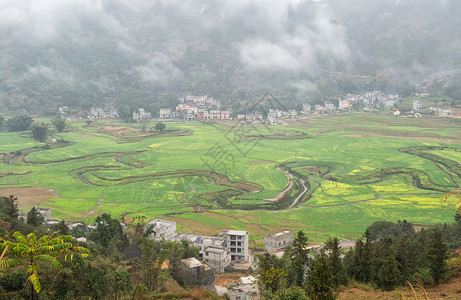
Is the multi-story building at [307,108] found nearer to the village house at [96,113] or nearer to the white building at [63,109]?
the village house at [96,113]

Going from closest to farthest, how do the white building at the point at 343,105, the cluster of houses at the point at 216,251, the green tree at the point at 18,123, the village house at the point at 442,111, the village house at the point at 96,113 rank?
the cluster of houses at the point at 216,251 < the green tree at the point at 18,123 < the village house at the point at 442,111 < the village house at the point at 96,113 < the white building at the point at 343,105

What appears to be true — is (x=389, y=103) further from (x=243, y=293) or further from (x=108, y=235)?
(x=243, y=293)

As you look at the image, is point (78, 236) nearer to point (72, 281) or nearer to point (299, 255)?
point (72, 281)

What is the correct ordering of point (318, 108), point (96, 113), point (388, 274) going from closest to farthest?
point (388, 274) → point (96, 113) → point (318, 108)

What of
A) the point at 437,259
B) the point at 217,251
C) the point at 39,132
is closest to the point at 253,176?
the point at 217,251

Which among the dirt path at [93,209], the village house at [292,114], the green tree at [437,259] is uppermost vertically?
the village house at [292,114]

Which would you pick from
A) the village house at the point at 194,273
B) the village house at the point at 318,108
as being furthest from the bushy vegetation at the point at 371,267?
the village house at the point at 318,108

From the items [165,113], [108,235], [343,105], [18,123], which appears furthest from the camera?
[343,105]
